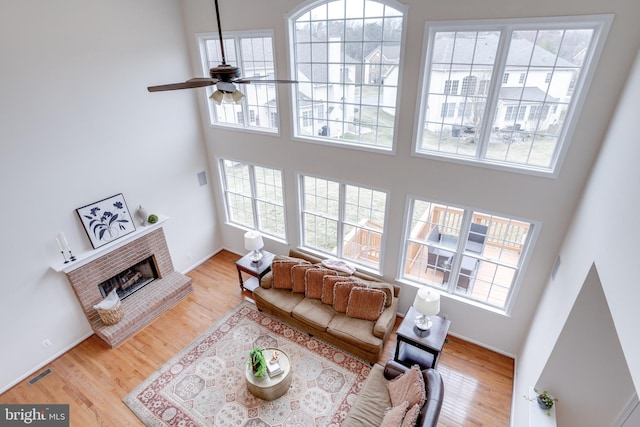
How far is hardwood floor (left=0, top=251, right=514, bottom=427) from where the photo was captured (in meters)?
4.20

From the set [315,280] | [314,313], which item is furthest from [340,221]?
[314,313]

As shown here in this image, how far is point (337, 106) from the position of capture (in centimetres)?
503

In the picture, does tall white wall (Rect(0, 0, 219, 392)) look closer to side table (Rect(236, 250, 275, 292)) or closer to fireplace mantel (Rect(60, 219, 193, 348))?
fireplace mantel (Rect(60, 219, 193, 348))

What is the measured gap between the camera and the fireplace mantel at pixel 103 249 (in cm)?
472

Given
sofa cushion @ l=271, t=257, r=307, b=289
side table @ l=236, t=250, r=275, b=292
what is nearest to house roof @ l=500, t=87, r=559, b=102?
sofa cushion @ l=271, t=257, r=307, b=289

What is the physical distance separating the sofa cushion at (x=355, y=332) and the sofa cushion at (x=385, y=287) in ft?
1.35

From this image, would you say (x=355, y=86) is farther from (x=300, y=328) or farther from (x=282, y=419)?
(x=282, y=419)

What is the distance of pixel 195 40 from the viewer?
5.70m

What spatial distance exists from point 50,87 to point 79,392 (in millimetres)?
4132

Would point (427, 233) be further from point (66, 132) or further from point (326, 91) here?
point (66, 132)

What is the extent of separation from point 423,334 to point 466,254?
4.29 ft

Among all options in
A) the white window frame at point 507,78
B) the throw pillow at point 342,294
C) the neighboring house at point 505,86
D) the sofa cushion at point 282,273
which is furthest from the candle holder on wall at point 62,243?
the neighboring house at point 505,86

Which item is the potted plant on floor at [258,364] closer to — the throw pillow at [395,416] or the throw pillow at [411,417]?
the throw pillow at [395,416]

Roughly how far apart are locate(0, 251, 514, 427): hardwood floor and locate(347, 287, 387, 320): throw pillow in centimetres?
67
